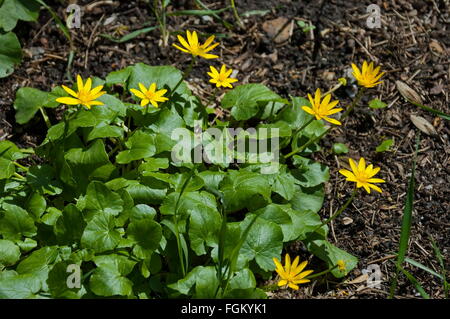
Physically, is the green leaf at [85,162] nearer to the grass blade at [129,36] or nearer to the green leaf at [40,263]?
the green leaf at [40,263]

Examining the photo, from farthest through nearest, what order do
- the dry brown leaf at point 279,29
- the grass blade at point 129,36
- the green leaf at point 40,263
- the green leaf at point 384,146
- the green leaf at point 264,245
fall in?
the dry brown leaf at point 279,29, the grass blade at point 129,36, the green leaf at point 384,146, the green leaf at point 264,245, the green leaf at point 40,263

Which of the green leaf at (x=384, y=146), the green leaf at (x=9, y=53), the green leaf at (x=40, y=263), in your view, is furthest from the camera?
the green leaf at (x=9, y=53)

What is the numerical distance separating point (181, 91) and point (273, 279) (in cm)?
107

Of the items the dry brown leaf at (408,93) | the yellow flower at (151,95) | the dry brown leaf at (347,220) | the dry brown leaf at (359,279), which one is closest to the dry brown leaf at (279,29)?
the dry brown leaf at (408,93)

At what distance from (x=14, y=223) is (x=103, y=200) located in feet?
1.33

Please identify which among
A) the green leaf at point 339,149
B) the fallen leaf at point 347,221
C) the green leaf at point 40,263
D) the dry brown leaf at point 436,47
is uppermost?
the dry brown leaf at point 436,47

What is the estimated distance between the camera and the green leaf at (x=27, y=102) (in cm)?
323

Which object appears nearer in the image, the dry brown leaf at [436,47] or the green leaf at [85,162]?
the green leaf at [85,162]

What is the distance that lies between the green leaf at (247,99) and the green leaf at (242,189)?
0.41 metres

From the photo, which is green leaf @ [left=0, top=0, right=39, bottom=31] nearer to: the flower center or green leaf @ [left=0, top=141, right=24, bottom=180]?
green leaf @ [left=0, top=141, right=24, bottom=180]

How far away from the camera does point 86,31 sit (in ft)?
12.3
